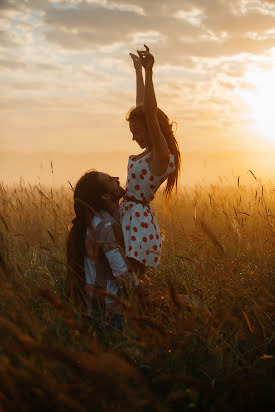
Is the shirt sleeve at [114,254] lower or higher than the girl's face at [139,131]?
lower

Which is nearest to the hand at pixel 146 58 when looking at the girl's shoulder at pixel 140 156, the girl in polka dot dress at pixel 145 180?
the girl in polka dot dress at pixel 145 180

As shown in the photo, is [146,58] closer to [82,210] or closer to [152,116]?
[152,116]

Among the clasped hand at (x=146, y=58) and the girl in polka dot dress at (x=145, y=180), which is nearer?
the clasped hand at (x=146, y=58)

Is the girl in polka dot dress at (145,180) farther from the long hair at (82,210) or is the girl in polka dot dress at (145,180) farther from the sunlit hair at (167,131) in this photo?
the long hair at (82,210)

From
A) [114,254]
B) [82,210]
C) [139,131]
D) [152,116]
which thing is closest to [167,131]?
[139,131]

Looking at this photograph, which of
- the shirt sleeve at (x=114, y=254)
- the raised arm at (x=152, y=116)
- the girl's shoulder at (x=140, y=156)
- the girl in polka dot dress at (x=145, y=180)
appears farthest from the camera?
the girl's shoulder at (x=140, y=156)

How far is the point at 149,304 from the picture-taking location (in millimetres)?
2658

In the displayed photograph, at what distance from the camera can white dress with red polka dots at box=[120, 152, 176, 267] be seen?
9.75 ft

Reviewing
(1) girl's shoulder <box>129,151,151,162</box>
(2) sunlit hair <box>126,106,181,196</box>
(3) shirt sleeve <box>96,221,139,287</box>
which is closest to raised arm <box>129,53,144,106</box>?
(2) sunlit hair <box>126,106,181,196</box>

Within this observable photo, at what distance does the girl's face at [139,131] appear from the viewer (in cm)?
312

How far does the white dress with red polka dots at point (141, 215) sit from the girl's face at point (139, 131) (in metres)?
0.15

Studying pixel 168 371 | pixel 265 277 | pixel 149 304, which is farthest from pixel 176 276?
pixel 168 371

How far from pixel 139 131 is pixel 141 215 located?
0.61 m

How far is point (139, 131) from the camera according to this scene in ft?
10.3
